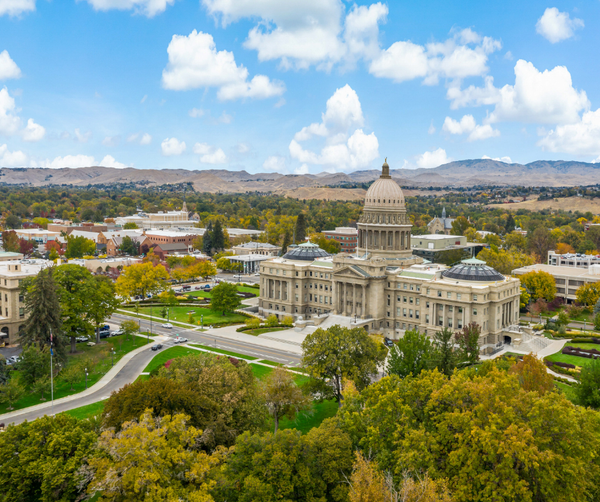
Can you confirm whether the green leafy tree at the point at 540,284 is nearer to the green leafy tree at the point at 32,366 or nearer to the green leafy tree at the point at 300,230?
the green leafy tree at the point at 300,230

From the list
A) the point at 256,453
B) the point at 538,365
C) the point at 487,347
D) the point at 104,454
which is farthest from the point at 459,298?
the point at 104,454

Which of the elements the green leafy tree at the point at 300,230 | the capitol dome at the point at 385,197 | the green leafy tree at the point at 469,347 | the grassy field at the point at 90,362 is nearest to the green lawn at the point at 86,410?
the grassy field at the point at 90,362

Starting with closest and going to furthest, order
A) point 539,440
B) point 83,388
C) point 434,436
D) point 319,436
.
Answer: point 539,440 < point 434,436 < point 319,436 < point 83,388

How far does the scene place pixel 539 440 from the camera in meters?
31.0

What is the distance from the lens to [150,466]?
31.3m

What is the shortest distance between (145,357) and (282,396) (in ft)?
113

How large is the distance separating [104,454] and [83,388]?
31.0m

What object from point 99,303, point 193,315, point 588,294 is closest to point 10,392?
point 99,303

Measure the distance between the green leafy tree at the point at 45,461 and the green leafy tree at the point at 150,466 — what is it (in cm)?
242

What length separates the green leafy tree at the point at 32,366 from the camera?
58.2 metres

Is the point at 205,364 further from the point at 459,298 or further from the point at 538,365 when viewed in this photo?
the point at 459,298

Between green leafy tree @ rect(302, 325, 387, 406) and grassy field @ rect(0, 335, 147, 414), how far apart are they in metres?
28.1

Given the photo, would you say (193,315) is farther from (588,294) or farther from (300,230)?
(300,230)

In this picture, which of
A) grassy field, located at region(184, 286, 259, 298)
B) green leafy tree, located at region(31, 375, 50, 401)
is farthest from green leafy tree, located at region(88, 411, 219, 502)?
grassy field, located at region(184, 286, 259, 298)
